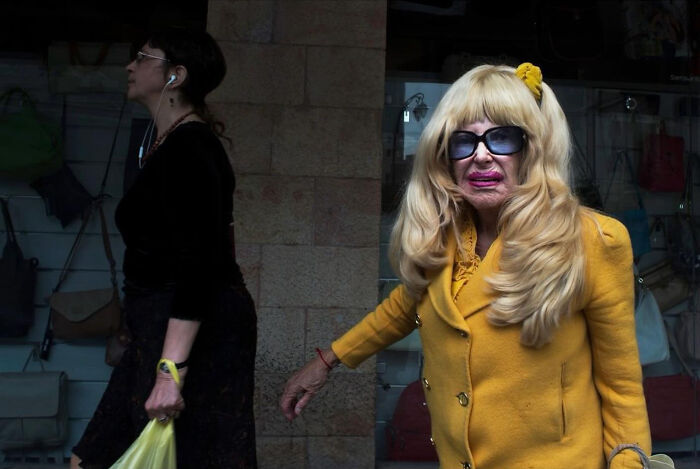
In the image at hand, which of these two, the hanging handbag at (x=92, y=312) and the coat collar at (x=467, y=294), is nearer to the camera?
the coat collar at (x=467, y=294)

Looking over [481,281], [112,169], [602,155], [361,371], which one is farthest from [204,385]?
[602,155]

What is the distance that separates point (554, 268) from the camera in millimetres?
1908

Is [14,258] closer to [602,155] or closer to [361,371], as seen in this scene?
[361,371]

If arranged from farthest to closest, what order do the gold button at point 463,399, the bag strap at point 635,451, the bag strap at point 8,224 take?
the bag strap at point 8,224 < the gold button at point 463,399 < the bag strap at point 635,451

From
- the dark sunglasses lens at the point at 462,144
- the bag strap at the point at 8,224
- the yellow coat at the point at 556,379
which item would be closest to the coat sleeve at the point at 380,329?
the yellow coat at the point at 556,379

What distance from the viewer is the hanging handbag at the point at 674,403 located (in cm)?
554

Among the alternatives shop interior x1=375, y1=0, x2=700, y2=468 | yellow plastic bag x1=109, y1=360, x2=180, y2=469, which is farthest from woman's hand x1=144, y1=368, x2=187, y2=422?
shop interior x1=375, y1=0, x2=700, y2=468

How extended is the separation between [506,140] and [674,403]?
409 cm

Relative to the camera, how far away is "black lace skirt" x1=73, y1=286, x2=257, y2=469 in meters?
2.60

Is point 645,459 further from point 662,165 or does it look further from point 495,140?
point 662,165

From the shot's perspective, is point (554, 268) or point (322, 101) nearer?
point (554, 268)

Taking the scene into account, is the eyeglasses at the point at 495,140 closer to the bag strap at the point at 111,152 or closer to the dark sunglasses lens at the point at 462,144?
the dark sunglasses lens at the point at 462,144

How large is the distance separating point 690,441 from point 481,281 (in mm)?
4196

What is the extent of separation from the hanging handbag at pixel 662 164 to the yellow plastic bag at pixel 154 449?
396cm
